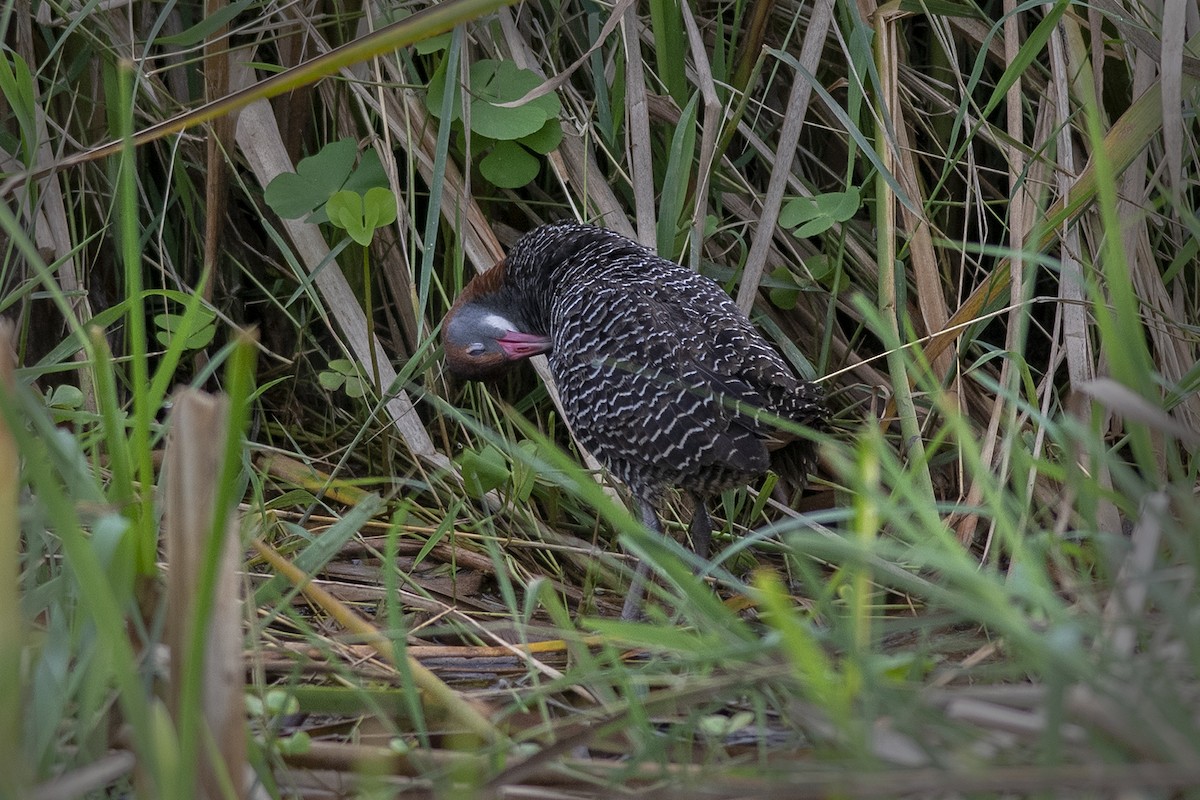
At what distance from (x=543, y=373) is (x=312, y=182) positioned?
74 cm

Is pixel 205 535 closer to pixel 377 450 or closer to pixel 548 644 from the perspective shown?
pixel 548 644

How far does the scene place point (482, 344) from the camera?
9.67 feet

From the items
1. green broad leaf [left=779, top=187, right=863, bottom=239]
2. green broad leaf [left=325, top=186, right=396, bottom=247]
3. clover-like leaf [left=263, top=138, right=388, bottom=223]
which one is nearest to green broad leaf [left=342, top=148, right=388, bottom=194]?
clover-like leaf [left=263, top=138, right=388, bottom=223]

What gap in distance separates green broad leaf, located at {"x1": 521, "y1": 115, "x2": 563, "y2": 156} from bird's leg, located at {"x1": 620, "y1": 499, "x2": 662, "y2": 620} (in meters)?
0.89

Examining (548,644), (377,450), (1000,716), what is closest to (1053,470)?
(1000,716)

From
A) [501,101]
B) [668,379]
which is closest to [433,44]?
[501,101]

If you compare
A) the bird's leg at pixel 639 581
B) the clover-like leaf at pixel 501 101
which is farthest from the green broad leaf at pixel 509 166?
the bird's leg at pixel 639 581

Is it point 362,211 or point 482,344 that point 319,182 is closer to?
Result: point 362,211

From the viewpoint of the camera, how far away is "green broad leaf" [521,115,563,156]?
9.61 ft

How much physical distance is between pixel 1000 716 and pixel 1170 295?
6.47 feet

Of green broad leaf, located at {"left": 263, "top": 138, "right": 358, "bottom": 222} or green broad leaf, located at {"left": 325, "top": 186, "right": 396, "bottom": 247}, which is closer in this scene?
green broad leaf, located at {"left": 325, "top": 186, "right": 396, "bottom": 247}

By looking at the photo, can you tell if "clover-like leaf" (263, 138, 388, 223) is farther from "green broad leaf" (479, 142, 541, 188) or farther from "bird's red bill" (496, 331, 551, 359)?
"bird's red bill" (496, 331, 551, 359)

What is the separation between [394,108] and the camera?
2.97 m

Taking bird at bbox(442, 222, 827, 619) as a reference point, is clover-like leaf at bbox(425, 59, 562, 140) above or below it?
above
